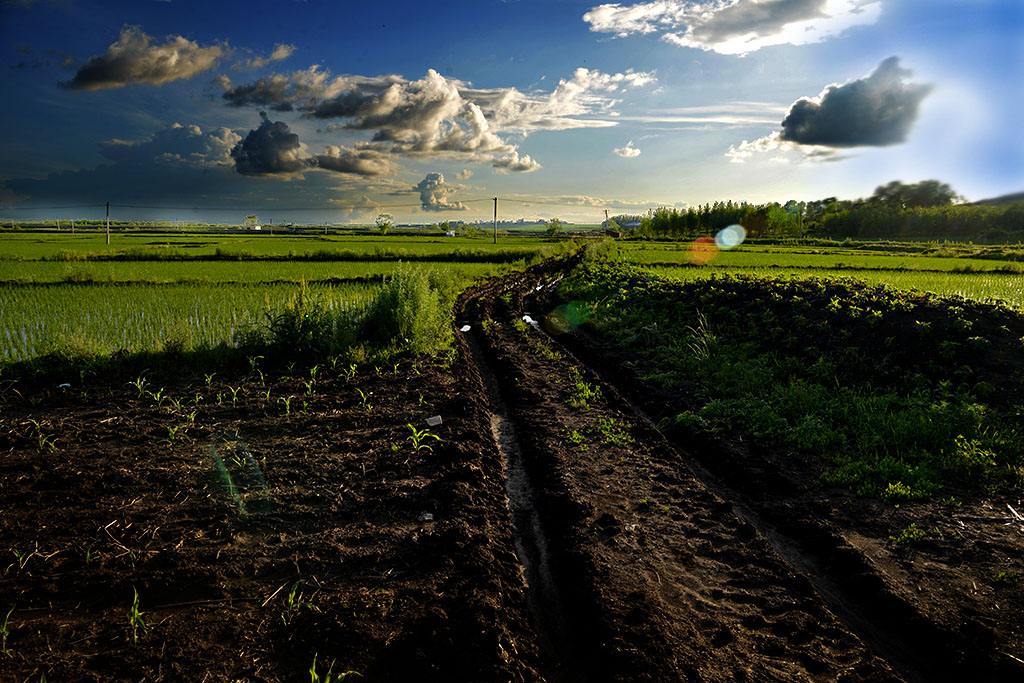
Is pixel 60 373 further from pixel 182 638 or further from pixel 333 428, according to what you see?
pixel 182 638

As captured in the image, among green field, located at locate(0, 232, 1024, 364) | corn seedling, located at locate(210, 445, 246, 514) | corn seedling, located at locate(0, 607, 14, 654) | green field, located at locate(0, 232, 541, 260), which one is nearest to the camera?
corn seedling, located at locate(0, 607, 14, 654)

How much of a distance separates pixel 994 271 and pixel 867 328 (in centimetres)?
2567

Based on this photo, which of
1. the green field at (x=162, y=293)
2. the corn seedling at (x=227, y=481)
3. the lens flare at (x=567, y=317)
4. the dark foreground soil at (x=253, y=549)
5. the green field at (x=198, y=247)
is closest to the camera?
the dark foreground soil at (x=253, y=549)

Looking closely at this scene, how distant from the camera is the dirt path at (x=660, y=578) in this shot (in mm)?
3414

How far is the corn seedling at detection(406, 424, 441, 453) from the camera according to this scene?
622 centimetres

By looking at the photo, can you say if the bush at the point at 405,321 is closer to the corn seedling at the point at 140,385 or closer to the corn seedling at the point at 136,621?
the corn seedling at the point at 140,385

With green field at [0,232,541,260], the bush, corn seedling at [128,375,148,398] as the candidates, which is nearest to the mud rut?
corn seedling at [128,375,148,398]

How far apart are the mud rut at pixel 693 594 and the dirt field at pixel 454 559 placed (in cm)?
2

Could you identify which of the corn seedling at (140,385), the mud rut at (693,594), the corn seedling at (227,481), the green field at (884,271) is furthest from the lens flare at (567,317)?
the corn seedling at (227,481)

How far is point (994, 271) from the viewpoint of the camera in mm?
27922

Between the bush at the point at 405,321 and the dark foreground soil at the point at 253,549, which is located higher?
the bush at the point at 405,321

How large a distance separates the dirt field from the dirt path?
0.06 feet

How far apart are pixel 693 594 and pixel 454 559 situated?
1.80 m

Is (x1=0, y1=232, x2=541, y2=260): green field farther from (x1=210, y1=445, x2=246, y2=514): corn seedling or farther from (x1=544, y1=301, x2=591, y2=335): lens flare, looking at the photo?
(x1=210, y1=445, x2=246, y2=514): corn seedling
